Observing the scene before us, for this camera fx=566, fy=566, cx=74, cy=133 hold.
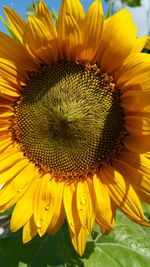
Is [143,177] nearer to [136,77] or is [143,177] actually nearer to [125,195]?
[125,195]

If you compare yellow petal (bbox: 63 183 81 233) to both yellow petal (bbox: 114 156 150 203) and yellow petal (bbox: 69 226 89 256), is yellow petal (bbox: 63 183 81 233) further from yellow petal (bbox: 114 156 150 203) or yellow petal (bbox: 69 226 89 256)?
yellow petal (bbox: 114 156 150 203)

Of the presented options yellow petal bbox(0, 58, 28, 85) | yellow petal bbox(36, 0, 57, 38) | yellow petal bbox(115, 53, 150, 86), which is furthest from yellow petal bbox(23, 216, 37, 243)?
yellow petal bbox(36, 0, 57, 38)

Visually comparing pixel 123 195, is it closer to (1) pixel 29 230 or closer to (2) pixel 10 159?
(1) pixel 29 230

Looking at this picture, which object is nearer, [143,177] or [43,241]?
[143,177]

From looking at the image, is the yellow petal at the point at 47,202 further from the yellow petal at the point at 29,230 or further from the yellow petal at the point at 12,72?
the yellow petal at the point at 12,72

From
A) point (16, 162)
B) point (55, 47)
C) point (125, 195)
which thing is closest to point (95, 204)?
point (125, 195)

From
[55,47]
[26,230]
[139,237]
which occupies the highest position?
[55,47]

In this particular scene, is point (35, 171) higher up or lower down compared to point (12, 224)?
higher up

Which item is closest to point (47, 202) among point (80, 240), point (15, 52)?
point (80, 240)
